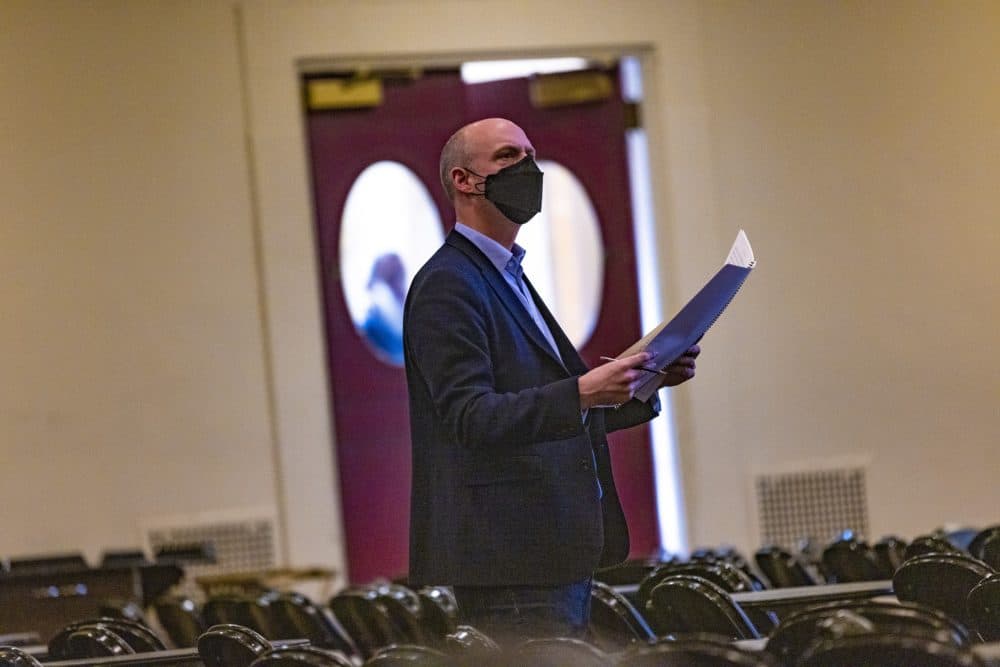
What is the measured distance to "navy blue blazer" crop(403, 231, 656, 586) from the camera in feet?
10.7

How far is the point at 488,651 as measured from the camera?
299cm

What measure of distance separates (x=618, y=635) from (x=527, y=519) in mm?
969

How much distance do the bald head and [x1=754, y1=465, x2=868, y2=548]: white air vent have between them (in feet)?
20.1

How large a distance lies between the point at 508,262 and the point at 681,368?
1.43 ft

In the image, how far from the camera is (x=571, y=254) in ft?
32.5

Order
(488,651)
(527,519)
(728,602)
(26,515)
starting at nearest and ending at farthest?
(488,651), (527,519), (728,602), (26,515)

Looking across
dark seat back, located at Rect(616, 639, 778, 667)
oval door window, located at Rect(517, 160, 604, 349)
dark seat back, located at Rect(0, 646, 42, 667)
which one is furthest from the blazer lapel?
oval door window, located at Rect(517, 160, 604, 349)

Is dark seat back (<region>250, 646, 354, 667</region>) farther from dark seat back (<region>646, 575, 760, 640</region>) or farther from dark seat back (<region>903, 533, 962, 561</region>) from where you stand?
dark seat back (<region>903, 533, 962, 561</region>)

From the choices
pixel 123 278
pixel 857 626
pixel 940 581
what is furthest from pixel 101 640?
pixel 123 278

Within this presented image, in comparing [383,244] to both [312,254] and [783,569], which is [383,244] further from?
[783,569]

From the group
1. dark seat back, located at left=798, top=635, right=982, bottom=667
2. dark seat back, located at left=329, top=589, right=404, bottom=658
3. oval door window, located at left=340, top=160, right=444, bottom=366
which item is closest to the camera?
dark seat back, located at left=798, top=635, right=982, bottom=667

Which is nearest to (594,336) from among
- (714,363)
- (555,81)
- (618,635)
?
(714,363)

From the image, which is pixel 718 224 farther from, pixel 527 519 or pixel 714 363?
pixel 527 519

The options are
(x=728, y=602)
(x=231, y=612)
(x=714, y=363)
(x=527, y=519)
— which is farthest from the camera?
(x=714, y=363)
